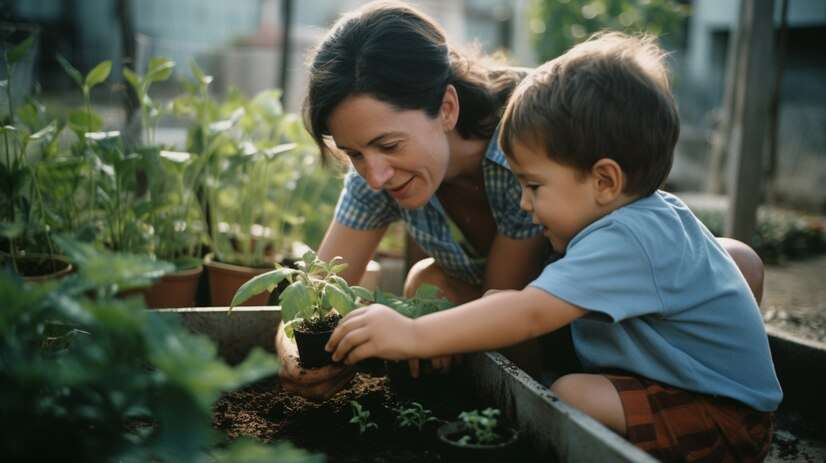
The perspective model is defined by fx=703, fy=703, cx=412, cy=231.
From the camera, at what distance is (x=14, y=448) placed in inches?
31.1

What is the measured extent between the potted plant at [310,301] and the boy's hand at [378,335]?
9cm

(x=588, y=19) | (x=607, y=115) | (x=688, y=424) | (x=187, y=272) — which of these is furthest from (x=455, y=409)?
(x=588, y=19)

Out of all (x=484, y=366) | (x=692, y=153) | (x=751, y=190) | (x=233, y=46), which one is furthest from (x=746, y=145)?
(x=233, y=46)

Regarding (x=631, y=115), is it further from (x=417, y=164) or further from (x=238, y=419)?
(x=238, y=419)

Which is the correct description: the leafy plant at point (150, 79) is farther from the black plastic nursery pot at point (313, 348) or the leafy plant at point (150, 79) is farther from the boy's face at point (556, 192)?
the boy's face at point (556, 192)

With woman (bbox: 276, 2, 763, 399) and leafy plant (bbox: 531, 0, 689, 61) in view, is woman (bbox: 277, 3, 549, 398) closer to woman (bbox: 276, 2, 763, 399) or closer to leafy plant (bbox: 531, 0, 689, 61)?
woman (bbox: 276, 2, 763, 399)

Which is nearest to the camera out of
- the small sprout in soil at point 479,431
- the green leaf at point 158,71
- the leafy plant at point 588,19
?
the small sprout in soil at point 479,431

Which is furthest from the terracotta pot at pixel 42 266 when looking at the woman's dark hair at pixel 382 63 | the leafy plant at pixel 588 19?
the leafy plant at pixel 588 19

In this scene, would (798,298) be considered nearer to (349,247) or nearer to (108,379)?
(349,247)

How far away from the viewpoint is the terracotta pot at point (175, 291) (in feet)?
7.72

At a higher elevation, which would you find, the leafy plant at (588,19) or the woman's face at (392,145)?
the leafy plant at (588,19)

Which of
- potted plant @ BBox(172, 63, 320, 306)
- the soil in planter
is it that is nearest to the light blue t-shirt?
the soil in planter

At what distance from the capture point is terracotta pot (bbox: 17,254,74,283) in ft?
6.98

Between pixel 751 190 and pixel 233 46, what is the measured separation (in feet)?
26.3
